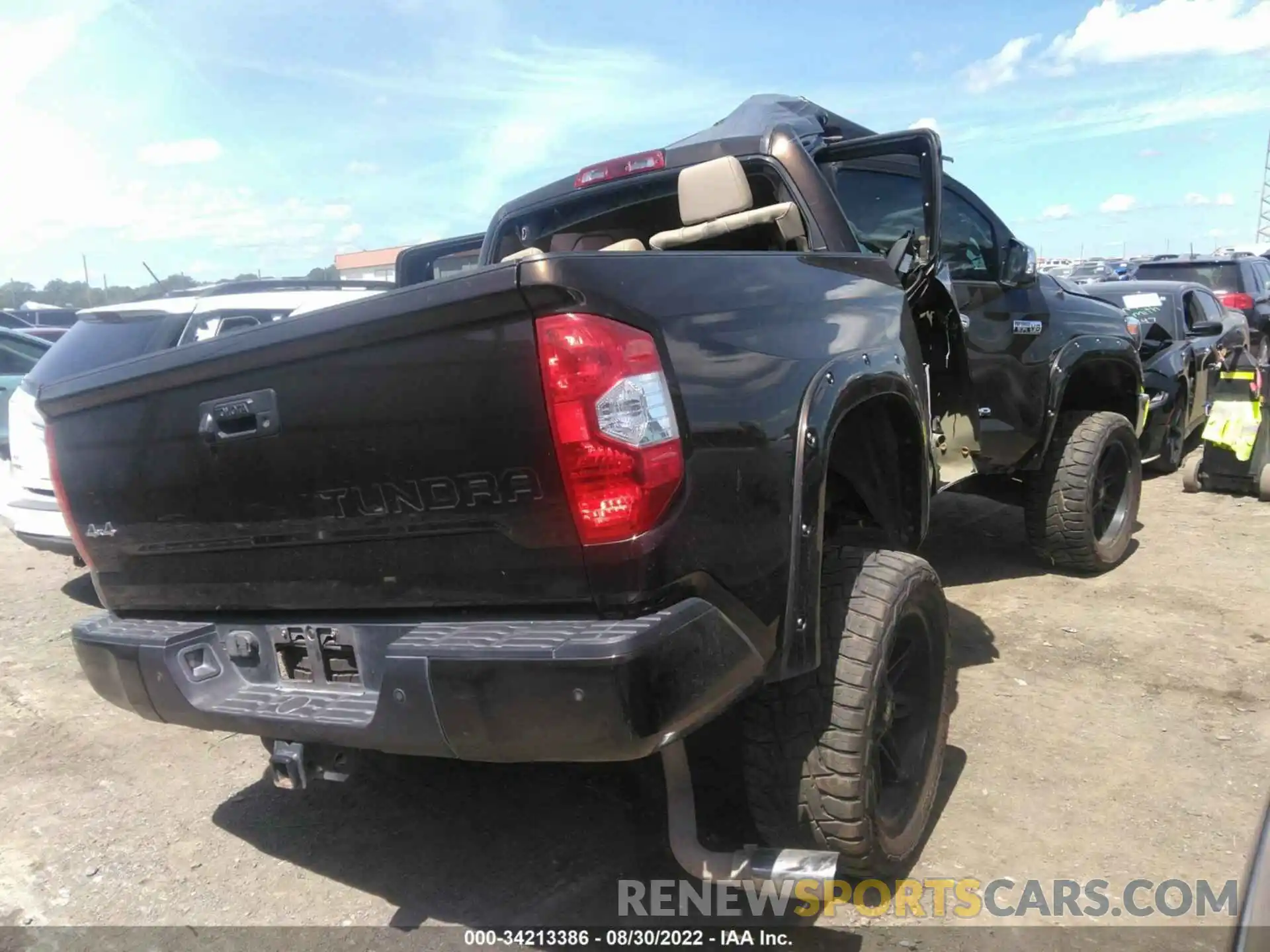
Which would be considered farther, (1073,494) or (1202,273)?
(1202,273)

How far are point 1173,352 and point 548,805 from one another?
22.8ft

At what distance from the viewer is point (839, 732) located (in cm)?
245

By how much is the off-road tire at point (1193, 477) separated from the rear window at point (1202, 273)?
7.04 m

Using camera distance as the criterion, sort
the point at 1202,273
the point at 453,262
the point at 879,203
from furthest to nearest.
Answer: the point at 1202,273
the point at 453,262
the point at 879,203

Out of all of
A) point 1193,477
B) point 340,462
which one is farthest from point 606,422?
point 1193,477

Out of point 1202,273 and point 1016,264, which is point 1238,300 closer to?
point 1202,273

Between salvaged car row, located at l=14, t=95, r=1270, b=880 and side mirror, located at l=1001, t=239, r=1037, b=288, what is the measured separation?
1365 millimetres

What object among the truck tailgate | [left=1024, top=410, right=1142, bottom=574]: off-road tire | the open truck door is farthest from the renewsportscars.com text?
[left=1024, top=410, right=1142, bottom=574]: off-road tire

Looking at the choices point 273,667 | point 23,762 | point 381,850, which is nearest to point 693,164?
point 273,667

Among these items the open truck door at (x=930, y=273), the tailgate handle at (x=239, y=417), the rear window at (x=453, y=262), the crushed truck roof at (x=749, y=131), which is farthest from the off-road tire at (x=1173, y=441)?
the tailgate handle at (x=239, y=417)

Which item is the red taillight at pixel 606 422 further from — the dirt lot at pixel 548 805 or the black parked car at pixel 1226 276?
the black parked car at pixel 1226 276

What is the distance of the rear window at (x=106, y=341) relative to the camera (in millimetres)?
5699

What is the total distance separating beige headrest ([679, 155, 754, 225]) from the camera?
3162 millimetres

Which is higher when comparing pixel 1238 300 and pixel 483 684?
pixel 483 684
